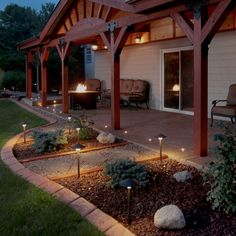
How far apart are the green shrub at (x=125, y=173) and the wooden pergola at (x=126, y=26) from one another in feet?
5.03

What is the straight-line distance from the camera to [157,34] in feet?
38.9

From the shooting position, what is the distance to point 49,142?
6504mm

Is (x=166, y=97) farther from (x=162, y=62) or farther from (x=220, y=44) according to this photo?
(x=220, y=44)

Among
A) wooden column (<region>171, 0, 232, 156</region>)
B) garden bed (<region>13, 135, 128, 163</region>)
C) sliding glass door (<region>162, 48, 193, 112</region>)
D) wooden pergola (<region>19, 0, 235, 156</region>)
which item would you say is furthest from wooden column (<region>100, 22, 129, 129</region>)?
sliding glass door (<region>162, 48, 193, 112</region>)

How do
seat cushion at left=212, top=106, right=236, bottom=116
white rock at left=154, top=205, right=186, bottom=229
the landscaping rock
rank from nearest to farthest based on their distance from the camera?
white rock at left=154, top=205, right=186, bottom=229
the landscaping rock
seat cushion at left=212, top=106, right=236, bottom=116

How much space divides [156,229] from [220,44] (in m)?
7.19

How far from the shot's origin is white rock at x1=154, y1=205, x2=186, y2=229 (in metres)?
3.40

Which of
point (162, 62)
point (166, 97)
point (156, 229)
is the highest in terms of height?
point (162, 62)

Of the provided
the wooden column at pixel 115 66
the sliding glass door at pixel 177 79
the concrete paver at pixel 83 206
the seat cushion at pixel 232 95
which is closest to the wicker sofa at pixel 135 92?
the sliding glass door at pixel 177 79

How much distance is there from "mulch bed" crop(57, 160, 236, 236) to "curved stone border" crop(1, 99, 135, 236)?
0.13m

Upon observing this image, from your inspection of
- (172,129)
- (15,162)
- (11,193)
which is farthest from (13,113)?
(11,193)

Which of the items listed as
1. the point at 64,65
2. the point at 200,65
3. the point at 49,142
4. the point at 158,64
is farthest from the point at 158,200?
the point at 158,64

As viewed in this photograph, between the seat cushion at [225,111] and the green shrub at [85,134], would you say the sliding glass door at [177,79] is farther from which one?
the green shrub at [85,134]

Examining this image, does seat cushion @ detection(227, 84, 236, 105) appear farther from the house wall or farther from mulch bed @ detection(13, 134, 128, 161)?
mulch bed @ detection(13, 134, 128, 161)
